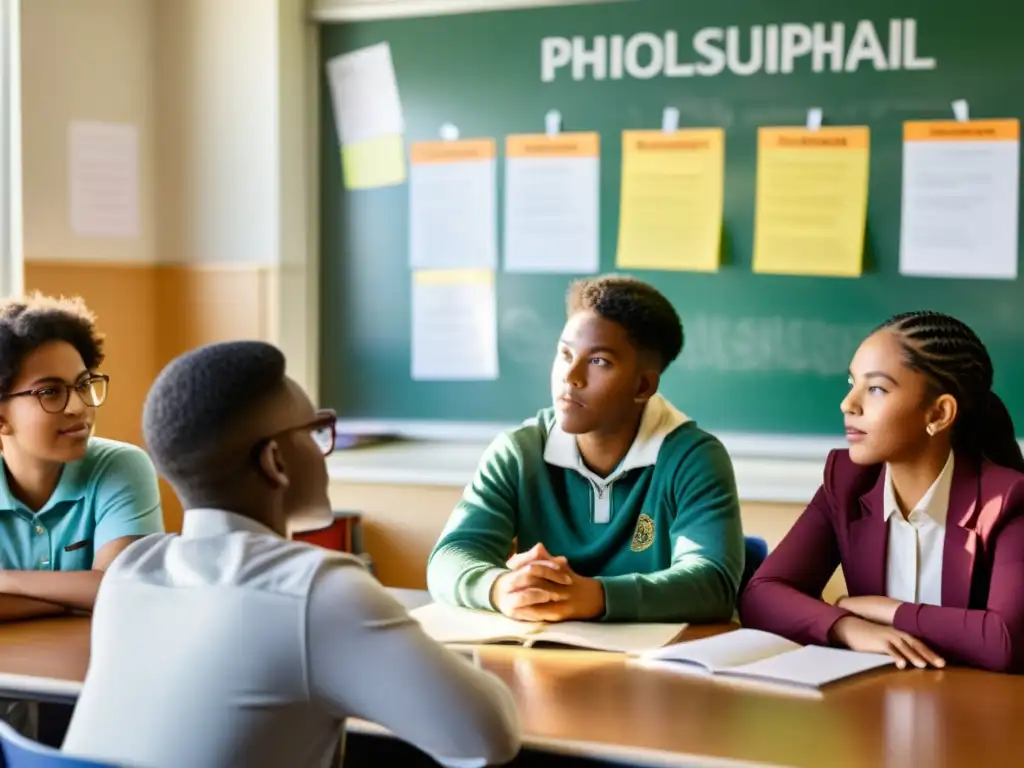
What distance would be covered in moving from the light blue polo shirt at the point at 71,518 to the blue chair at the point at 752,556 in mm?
1043

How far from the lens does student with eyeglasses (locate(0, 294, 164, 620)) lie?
2205mm

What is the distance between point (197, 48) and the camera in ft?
12.2

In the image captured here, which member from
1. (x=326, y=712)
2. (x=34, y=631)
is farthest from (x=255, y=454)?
(x=34, y=631)

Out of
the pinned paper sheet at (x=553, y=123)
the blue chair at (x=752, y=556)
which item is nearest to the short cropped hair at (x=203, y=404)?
the blue chair at (x=752, y=556)

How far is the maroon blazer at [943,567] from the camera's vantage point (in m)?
1.83

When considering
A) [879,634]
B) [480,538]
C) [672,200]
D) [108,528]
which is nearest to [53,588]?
[108,528]

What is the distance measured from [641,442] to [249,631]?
1.14 m

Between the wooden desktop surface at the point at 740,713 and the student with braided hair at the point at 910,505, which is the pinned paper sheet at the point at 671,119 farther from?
the wooden desktop surface at the point at 740,713

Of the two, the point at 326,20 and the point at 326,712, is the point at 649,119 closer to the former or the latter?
the point at 326,20

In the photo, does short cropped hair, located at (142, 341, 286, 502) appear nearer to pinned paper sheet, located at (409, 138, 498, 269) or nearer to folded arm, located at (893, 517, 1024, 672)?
folded arm, located at (893, 517, 1024, 672)

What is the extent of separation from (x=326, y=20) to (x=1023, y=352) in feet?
6.88

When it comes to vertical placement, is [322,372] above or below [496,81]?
below

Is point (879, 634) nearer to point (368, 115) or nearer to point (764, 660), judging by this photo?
point (764, 660)

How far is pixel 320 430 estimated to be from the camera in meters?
1.44
